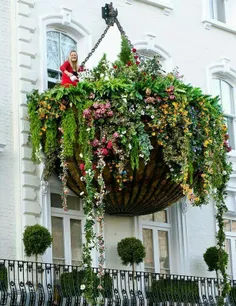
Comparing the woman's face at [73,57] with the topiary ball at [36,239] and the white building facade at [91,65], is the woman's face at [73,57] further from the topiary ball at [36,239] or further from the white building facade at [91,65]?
the topiary ball at [36,239]

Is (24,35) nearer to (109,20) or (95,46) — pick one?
(95,46)

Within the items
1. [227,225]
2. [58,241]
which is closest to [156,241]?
[227,225]

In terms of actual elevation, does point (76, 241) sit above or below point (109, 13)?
below

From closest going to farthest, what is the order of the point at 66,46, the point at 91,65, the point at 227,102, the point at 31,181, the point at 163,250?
the point at 31,181
the point at 91,65
the point at 66,46
the point at 163,250
the point at 227,102

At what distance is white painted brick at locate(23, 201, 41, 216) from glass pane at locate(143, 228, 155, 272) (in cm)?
326

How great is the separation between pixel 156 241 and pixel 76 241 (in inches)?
89.6

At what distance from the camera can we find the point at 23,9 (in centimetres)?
2388

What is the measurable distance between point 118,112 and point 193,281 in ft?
15.4

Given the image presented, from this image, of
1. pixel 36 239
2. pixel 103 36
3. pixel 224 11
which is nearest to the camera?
pixel 36 239

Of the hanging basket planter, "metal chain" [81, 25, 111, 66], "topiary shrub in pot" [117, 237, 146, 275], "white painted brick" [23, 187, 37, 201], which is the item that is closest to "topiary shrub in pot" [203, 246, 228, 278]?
"topiary shrub in pot" [117, 237, 146, 275]

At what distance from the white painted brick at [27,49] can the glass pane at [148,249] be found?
4.56 m

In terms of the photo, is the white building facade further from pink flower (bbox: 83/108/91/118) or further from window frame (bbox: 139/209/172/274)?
pink flower (bbox: 83/108/91/118)


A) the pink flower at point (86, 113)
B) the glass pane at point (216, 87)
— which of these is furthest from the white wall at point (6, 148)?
the glass pane at point (216, 87)

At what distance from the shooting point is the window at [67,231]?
77.5ft
